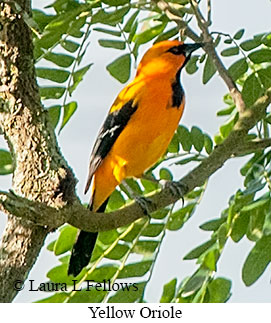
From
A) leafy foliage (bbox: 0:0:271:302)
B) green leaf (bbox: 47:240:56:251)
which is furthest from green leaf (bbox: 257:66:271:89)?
green leaf (bbox: 47:240:56:251)

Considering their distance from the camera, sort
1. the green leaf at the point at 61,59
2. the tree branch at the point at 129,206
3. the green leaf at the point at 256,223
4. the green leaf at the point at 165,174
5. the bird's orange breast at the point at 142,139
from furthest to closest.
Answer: the bird's orange breast at the point at 142,139 → the green leaf at the point at 165,174 → the green leaf at the point at 61,59 → the green leaf at the point at 256,223 → the tree branch at the point at 129,206

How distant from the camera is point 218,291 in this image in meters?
2.42

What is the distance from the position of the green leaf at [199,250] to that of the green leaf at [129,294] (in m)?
0.18

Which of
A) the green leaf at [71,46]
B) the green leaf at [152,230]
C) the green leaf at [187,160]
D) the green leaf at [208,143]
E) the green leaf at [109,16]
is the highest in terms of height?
the green leaf at [109,16]

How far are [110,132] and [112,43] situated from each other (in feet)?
2.14

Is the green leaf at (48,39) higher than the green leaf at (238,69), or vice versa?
the green leaf at (48,39)

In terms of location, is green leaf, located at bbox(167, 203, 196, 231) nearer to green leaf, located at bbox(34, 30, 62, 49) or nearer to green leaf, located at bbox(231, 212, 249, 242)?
green leaf, located at bbox(231, 212, 249, 242)

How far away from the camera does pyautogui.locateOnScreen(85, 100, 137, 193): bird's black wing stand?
3139 millimetres

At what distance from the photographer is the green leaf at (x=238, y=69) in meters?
2.59

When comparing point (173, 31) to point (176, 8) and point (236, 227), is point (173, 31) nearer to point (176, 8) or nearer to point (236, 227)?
point (176, 8)

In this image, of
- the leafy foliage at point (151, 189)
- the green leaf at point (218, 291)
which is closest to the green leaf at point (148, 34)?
the leafy foliage at point (151, 189)

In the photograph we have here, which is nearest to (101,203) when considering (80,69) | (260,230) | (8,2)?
(80,69)

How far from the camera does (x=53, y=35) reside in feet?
7.47

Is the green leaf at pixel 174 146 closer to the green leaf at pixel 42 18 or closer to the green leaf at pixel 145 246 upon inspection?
the green leaf at pixel 145 246
